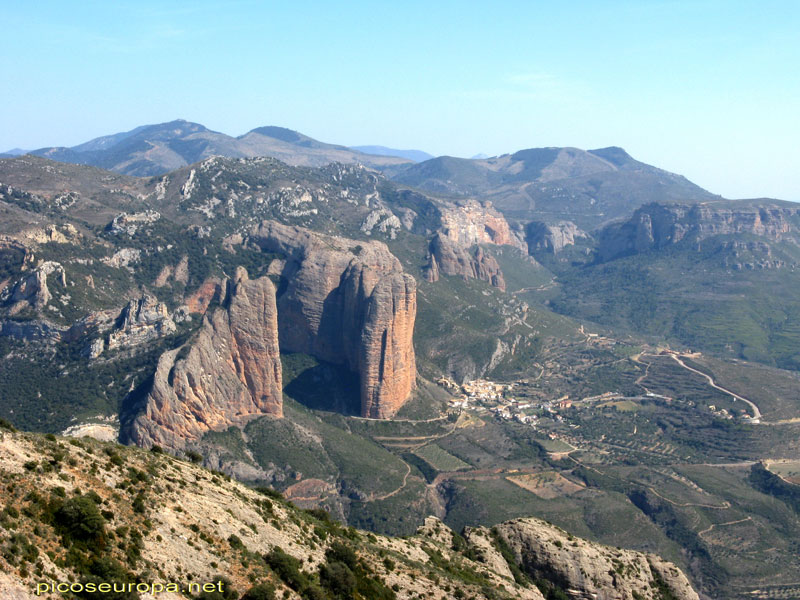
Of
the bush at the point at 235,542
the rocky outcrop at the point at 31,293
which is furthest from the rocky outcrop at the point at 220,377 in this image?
the bush at the point at 235,542

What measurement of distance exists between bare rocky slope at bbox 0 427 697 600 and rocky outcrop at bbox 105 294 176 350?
206 feet

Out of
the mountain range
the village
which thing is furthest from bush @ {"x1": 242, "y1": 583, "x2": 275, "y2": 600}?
the village

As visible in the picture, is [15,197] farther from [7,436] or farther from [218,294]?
[7,436]

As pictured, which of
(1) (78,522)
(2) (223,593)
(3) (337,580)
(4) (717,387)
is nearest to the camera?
(1) (78,522)

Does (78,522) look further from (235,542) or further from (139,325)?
(139,325)

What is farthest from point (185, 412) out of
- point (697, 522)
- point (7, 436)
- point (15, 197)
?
point (15, 197)

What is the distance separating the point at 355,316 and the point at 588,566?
7319cm

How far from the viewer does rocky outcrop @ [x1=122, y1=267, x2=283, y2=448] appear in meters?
85.1

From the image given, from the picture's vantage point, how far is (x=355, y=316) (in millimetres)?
114062

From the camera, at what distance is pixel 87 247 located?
124562mm

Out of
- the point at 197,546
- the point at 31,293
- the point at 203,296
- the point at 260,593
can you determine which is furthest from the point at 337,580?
the point at 203,296

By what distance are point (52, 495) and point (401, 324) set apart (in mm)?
88821

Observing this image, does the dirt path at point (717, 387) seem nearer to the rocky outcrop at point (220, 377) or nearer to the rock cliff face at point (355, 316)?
the rock cliff face at point (355, 316)

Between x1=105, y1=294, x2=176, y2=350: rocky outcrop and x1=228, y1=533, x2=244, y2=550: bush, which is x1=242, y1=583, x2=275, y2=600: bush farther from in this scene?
x1=105, y1=294, x2=176, y2=350: rocky outcrop
